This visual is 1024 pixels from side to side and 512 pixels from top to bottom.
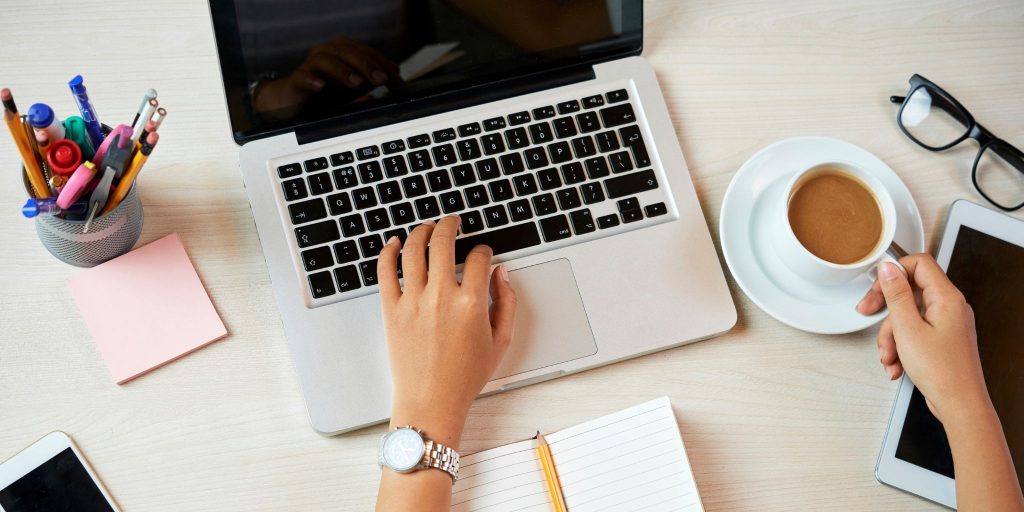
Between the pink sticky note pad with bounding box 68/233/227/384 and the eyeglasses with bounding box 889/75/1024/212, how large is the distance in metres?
0.76

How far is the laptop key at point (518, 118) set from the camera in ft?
2.60

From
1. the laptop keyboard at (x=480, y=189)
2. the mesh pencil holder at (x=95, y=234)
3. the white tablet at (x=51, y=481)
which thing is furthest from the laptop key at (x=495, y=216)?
the white tablet at (x=51, y=481)

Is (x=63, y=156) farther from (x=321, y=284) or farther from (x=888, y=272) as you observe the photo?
(x=888, y=272)

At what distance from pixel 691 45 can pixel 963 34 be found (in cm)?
32

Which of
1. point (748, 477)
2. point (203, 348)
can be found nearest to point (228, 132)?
point (203, 348)

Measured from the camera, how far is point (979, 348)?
0.76 meters

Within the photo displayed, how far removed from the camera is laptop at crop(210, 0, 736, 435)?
729 mm

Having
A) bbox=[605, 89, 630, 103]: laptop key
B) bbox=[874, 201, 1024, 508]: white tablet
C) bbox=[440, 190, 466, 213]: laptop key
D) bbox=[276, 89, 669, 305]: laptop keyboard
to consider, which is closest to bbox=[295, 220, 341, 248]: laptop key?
bbox=[276, 89, 669, 305]: laptop keyboard

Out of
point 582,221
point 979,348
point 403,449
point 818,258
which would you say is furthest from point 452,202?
point 979,348

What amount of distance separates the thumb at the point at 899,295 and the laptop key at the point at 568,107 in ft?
1.08

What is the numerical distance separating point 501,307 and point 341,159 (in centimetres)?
21

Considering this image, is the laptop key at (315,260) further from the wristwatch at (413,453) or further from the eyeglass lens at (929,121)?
the eyeglass lens at (929,121)

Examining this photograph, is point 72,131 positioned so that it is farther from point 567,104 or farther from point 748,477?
point 748,477

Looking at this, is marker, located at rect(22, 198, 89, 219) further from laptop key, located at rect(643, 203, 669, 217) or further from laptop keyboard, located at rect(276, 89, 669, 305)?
laptop key, located at rect(643, 203, 669, 217)
